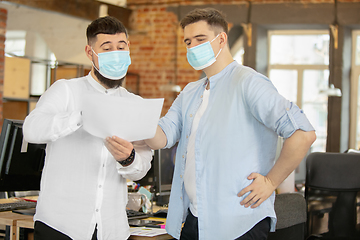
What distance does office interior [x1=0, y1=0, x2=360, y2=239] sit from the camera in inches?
228

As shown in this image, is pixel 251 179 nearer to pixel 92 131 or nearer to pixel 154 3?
pixel 92 131

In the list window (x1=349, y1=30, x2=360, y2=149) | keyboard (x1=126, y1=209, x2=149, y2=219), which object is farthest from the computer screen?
window (x1=349, y1=30, x2=360, y2=149)

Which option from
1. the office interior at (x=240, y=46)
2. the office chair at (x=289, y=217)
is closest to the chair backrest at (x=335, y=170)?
the office chair at (x=289, y=217)

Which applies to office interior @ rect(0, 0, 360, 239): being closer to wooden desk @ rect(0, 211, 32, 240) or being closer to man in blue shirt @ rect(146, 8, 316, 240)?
wooden desk @ rect(0, 211, 32, 240)

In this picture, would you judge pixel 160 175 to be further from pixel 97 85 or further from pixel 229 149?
pixel 229 149

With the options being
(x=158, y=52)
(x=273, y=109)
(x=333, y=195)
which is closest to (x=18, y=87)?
(x=158, y=52)

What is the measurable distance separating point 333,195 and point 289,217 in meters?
0.57

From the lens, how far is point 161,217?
237 centimetres

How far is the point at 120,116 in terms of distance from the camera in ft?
4.50

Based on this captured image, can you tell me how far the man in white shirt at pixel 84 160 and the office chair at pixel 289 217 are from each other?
86cm

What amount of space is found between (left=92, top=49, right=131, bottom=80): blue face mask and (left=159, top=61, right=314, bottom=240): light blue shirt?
39cm

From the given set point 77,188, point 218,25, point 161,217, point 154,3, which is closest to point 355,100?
point 154,3

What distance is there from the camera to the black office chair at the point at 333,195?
2.58 metres

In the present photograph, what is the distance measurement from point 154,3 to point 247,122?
534cm
